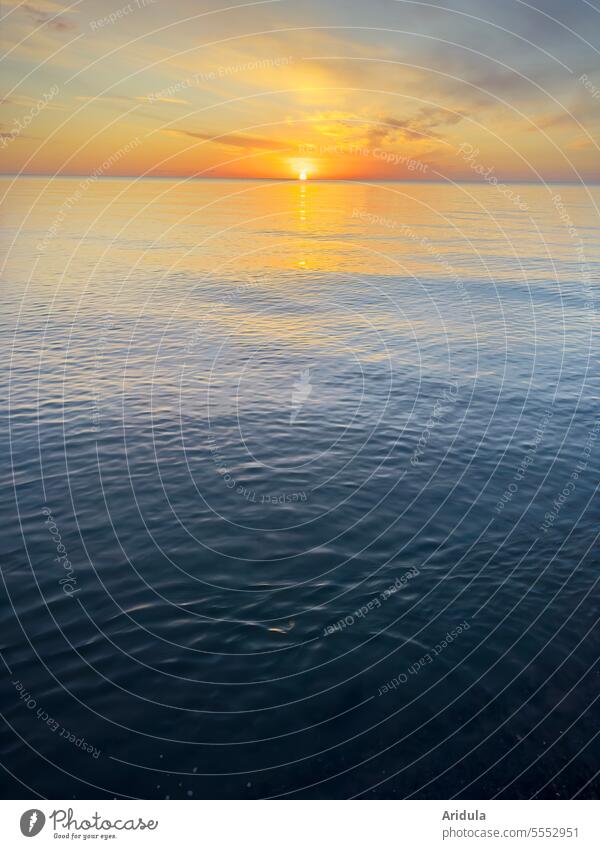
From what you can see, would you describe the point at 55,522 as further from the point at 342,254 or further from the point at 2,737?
the point at 342,254

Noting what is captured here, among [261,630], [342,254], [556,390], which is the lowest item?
[261,630]

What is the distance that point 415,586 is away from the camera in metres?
27.9

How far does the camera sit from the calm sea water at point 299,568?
786 inches

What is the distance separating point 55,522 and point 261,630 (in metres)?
13.7

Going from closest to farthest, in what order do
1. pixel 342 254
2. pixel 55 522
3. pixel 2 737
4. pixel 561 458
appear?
pixel 2 737 → pixel 55 522 → pixel 561 458 → pixel 342 254

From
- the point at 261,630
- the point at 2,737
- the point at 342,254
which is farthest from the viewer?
the point at 342,254

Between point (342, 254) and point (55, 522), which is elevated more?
point (342, 254)

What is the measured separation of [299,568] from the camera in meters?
29.0

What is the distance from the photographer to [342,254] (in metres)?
140

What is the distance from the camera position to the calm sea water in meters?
20.0

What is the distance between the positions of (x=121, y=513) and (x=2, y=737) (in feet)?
46.1

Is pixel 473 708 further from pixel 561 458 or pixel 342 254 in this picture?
pixel 342 254

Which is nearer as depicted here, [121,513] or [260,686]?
[260,686]

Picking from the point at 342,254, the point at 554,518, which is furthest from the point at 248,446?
the point at 342,254
